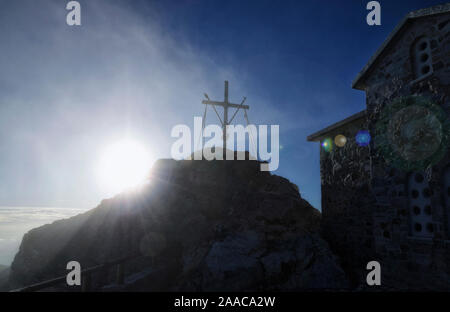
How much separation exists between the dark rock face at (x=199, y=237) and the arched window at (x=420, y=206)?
148 inches

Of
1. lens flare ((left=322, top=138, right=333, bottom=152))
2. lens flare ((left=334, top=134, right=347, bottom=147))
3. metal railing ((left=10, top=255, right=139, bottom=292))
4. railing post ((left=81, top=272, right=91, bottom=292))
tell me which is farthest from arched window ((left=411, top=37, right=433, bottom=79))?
railing post ((left=81, top=272, right=91, bottom=292))

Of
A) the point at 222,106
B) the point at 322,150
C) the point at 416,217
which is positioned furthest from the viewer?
the point at 222,106

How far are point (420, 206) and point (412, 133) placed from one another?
6.71 ft

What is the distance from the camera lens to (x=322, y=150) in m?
12.8

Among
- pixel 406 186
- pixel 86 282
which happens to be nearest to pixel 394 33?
pixel 406 186

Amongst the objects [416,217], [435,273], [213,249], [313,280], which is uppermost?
[416,217]

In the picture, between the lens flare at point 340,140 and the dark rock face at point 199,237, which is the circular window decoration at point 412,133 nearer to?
the lens flare at point 340,140

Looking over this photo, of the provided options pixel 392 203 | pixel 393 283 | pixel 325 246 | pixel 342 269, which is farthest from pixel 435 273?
pixel 325 246

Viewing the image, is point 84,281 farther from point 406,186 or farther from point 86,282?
point 406,186

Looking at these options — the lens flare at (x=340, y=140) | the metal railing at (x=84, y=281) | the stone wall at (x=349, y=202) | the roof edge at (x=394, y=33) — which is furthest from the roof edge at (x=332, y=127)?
the metal railing at (x=84, y=281)

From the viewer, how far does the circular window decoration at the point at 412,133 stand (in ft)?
22.3

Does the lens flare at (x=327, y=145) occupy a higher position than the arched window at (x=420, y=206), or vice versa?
the lens flare at (x=327, y=145)

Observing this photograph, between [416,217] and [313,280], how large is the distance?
15.0 ft

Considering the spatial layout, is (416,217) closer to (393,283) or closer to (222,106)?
(393,283)
